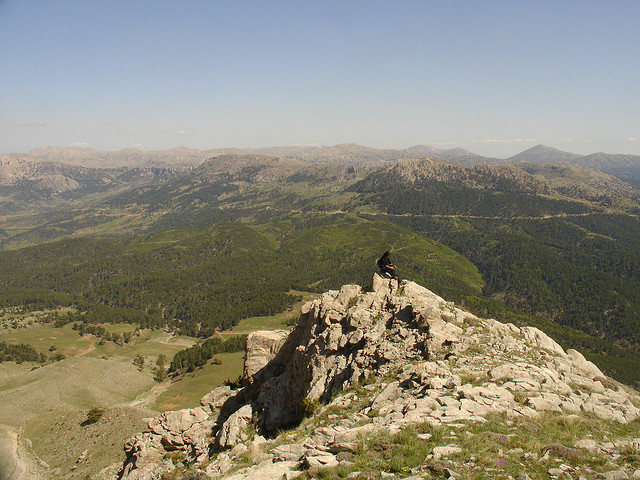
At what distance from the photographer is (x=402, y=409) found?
20.0 m

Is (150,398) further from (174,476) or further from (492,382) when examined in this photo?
(492,382)

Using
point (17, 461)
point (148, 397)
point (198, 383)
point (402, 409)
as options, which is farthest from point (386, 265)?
point (198, 383)

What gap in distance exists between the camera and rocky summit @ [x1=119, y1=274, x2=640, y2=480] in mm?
14930

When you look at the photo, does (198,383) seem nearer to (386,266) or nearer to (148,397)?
(148,397)

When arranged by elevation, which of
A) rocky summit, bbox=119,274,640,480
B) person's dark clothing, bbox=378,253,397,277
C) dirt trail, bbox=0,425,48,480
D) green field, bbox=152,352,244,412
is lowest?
green field, bbox=152,352,244,412

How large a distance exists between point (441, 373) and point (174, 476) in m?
23.8

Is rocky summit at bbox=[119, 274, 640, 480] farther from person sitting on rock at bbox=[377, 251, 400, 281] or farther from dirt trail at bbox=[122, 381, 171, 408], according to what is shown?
dirt trail at bbox=[122, 381, 171, 408]

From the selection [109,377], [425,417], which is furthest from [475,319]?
[109,377]

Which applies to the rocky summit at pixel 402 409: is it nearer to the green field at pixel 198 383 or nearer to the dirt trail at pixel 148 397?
the green field at pixel 198 383

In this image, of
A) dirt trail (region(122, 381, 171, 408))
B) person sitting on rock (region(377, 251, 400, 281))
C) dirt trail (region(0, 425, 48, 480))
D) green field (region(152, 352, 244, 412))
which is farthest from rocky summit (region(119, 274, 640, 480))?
dirt trail (region(122, 381, 171, 408))

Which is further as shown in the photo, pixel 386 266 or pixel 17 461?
pixel 17 461

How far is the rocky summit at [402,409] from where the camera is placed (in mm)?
14930

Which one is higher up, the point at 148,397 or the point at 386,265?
the point at 386,265

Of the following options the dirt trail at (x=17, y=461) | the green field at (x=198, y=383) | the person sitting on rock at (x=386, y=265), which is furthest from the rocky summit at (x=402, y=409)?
the green field at (x=198, y=383)
